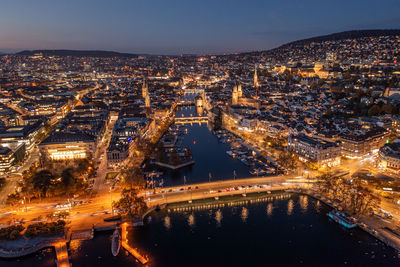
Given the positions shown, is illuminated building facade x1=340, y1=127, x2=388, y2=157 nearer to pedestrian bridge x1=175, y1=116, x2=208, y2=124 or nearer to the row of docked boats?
the row of docked boats

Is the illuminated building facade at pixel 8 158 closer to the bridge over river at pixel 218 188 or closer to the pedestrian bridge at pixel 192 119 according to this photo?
the bridge over river at pixel 218 188

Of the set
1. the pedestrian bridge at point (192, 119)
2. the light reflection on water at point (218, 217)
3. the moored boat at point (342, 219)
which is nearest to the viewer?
the moored boat at point (342, 219)

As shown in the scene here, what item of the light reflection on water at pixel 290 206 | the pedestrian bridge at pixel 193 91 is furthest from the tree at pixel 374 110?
the pedestrian bridge at pixel 193 91

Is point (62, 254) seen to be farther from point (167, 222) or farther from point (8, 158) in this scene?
point (8, 158)

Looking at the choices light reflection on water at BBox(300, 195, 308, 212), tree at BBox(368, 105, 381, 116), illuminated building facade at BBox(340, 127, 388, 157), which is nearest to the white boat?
light reflection on water at BBox(300, 195, 308, 212)

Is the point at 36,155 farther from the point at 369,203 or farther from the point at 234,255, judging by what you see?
the point at 369,203

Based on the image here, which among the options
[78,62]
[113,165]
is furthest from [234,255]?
[78,62]
